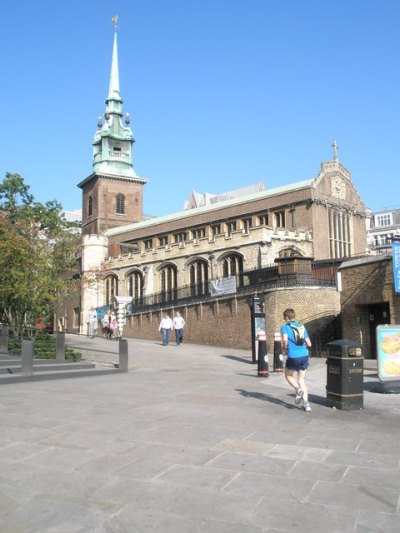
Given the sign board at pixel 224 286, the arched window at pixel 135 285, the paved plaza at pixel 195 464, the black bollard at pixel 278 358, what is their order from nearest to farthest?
the paved plaza at pixel 195 464, the black bollard at pixel 278 358, the sign board at pixel 224 286, the arched window at pixel 135 285

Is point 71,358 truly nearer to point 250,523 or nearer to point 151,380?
point 151,380

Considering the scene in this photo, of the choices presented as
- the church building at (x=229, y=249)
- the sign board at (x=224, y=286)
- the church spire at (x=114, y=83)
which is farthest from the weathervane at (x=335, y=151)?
the church spire at (x=114, y=83)

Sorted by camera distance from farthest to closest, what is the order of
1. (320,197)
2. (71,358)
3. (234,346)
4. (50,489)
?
(320,197) → (234,346) → (71,358) → (50,489)

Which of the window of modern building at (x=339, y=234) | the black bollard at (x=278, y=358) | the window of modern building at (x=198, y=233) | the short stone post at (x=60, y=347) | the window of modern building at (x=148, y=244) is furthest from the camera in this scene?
the window of modern building at (x=148, y=244)

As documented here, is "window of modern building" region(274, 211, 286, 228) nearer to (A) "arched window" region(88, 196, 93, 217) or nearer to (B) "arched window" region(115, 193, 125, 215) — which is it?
(B) "arched window" region(115, 193, 125, 215)

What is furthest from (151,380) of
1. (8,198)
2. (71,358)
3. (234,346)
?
(8,198)

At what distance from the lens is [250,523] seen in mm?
4262

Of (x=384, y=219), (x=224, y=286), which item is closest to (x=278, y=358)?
(x=224, y=286)

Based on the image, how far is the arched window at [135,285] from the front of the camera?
47.2 meters

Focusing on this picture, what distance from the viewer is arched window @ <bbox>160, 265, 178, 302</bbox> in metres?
44.0

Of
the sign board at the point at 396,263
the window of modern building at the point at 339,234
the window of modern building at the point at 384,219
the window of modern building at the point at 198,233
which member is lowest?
the sign board at the point at 396,263

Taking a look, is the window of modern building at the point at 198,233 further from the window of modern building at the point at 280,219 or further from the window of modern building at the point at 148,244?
the window of modern building at the point at 280,219

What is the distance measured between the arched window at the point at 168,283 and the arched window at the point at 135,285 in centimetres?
257

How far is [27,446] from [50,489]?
5.52ft
